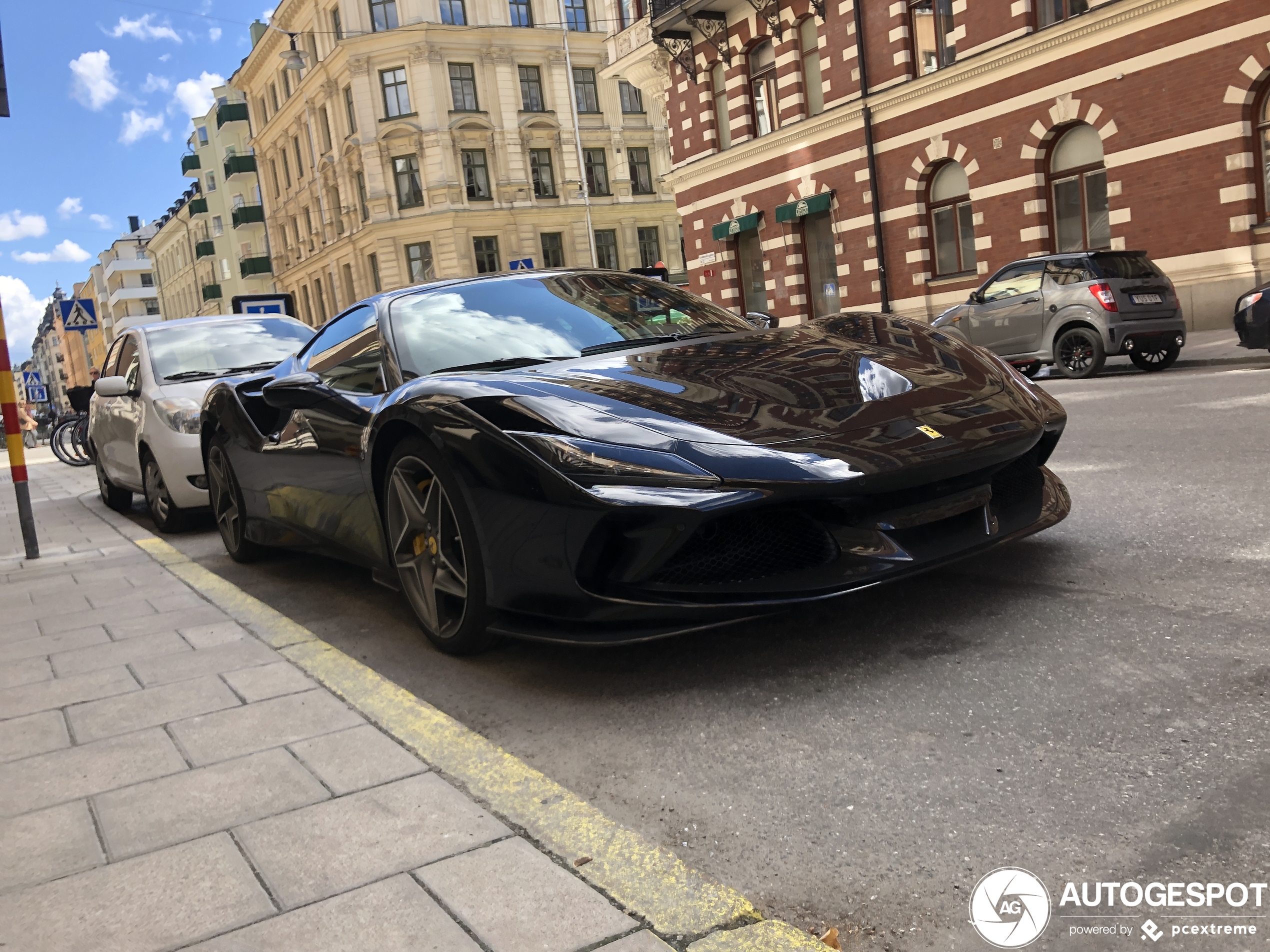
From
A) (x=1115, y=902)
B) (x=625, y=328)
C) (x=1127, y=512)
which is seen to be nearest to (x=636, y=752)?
(x=1115, y=902)

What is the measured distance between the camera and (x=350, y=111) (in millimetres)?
44531

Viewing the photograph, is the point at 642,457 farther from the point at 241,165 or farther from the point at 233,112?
the point at 233,112

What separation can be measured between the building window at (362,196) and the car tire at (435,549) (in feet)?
139

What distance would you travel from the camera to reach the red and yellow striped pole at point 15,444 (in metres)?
6.83

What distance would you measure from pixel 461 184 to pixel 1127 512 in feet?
135

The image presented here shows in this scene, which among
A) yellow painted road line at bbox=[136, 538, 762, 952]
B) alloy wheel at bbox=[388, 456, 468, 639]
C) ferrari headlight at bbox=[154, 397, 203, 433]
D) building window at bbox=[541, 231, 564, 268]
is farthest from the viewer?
building window at bbox=[541, 231, 564, 268]

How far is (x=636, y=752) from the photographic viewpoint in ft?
9.13

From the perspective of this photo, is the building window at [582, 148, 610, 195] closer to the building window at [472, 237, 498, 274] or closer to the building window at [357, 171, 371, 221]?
the building window at [472, 237, 498, 274]

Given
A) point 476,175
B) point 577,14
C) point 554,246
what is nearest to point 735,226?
point 554,246

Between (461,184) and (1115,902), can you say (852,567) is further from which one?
(461,184)

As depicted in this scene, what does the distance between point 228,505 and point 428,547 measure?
115 inches

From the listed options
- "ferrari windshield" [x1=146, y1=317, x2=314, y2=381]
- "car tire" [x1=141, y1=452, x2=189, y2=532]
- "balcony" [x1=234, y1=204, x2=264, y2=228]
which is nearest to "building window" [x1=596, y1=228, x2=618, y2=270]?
"balcony" [x1=234, y1=204, x2=264, y2=228]

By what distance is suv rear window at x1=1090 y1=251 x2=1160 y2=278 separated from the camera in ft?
43.3

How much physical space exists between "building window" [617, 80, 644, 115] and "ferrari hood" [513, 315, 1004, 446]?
44985 mm
